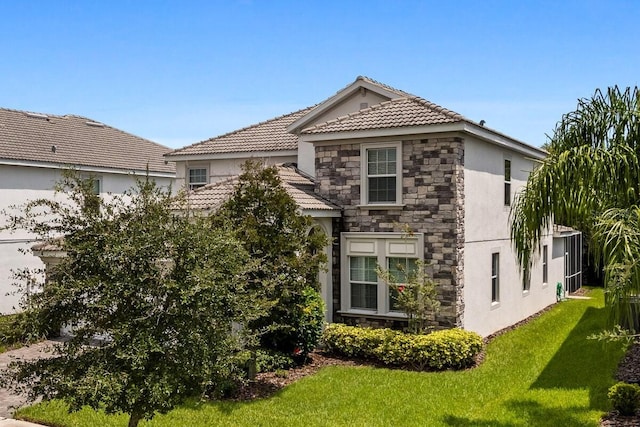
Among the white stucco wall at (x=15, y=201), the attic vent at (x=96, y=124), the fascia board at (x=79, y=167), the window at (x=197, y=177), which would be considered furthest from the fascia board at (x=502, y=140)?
the attic vent at (x=96, y=124)

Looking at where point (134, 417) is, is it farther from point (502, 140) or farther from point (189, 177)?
point (189, 177)

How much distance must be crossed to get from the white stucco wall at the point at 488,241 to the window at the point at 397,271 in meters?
1.41

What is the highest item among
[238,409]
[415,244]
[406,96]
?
[406,96]

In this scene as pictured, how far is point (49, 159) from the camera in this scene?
23109mm

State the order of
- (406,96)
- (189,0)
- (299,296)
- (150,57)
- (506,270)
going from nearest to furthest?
(189,0) < (299,296) < (150,57) < (406,96) < (506,270)

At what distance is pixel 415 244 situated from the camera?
15633mm

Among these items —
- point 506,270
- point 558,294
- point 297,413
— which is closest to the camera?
point 297,413

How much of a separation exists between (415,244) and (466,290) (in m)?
1.79

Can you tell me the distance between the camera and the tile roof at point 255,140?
2023 centimetres

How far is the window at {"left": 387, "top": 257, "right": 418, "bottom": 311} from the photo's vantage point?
15.6m

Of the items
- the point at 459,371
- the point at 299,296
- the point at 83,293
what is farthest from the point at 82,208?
the point at 459,371

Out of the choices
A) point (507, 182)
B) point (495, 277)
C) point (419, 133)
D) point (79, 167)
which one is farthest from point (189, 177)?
point (495, 277)

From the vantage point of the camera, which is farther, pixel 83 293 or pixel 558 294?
pixel 558 294

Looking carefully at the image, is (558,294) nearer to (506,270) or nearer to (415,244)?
(506,270)
